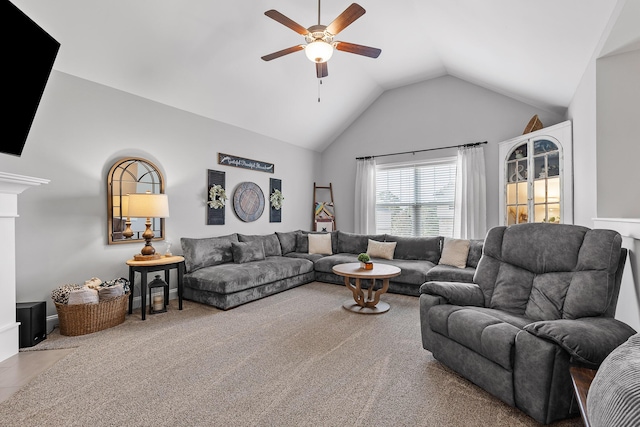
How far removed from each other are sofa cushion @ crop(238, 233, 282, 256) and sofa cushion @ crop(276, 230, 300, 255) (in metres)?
0.10

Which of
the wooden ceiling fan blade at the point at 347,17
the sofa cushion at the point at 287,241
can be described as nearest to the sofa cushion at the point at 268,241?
the sofa cushion at the point at 287,241

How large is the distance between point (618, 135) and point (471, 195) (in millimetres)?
2653

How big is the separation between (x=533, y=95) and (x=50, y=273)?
6292 millimetres

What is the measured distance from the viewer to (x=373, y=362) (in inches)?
91.9

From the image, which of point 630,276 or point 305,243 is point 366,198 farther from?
point 630,276

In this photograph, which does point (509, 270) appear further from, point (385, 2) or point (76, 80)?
point (76, 80)

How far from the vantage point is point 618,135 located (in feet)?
7.93

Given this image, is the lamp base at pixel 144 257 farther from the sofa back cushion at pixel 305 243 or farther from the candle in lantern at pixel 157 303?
the sofa back cushion at pixel 305 243

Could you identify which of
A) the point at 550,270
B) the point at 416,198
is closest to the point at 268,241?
the point at 416,198

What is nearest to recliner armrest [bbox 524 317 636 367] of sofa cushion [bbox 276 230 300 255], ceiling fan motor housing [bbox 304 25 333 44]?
ceiling fan motor housing [bbox 304 25 333 44]

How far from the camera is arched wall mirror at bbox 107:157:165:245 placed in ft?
11.5

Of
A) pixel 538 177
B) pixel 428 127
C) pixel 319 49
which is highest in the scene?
pixel 428 127

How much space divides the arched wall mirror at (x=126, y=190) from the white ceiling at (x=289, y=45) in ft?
2.99

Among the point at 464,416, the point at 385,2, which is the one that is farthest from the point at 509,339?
the point at 385,2
